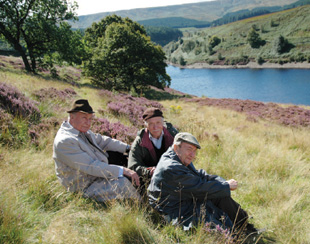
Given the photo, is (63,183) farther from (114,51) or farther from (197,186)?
(114,51)

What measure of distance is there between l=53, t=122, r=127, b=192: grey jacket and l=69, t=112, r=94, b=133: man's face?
7cm

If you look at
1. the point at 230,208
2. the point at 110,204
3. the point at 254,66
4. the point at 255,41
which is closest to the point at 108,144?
the point at 110,204

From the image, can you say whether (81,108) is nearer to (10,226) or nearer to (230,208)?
(10,226)

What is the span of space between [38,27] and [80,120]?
17.1m

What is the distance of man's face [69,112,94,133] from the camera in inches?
126

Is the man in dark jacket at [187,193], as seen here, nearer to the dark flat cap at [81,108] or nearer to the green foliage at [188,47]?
the dark flat cap at [81,108]

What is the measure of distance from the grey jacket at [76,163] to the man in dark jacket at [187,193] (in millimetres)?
752

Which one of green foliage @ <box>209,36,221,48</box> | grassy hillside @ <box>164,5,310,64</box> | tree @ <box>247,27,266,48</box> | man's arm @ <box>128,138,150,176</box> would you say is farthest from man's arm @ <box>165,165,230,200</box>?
green foliage @ <box>209,36,221,48</box>

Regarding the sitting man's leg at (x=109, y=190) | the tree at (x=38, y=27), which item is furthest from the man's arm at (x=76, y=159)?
the tree at (x=38, y=27)

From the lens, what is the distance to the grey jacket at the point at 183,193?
2697 millimetres

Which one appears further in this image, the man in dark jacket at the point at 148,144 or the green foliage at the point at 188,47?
the green foliage at the point at 188,47

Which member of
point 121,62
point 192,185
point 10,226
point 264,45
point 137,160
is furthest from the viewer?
point 264,45

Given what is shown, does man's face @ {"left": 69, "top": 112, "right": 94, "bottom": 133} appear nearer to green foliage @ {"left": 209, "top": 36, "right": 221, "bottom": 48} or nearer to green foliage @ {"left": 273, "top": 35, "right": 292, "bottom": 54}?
green foliage @ {"left": 273, "top": 35, "right": 292, "bottom": 54}

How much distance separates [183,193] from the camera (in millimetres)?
2777
